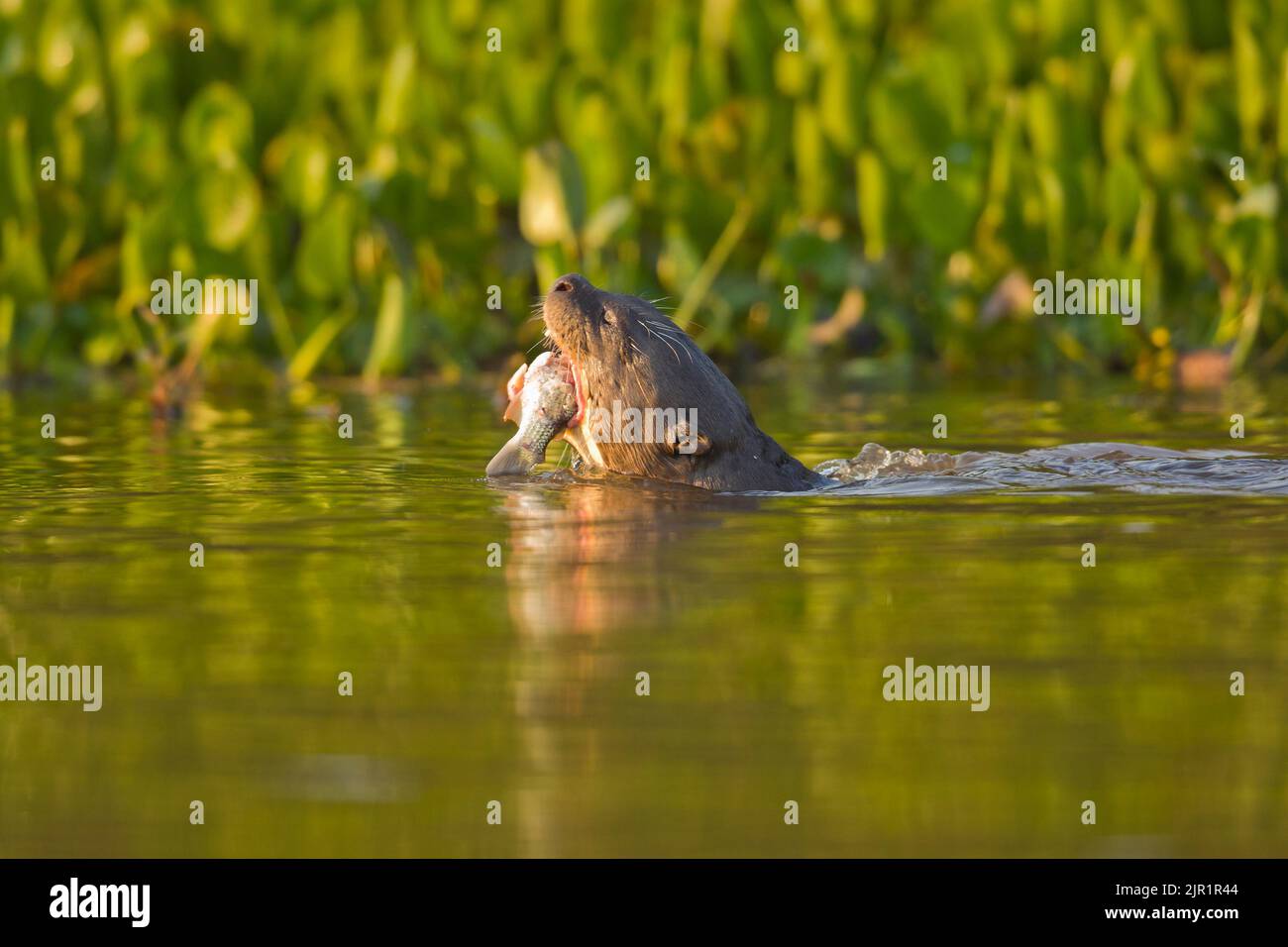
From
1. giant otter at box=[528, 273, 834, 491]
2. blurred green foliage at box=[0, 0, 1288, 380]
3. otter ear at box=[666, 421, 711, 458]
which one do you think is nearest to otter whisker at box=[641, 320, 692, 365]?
giant otter at box=[528, 273, 834, 491]

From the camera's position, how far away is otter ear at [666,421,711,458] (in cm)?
914

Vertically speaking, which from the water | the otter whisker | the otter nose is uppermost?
the otter nose

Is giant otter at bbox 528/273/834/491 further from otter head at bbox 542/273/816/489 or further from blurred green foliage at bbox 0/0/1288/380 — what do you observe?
blurred green foliage at bbox 0/0/1288/380

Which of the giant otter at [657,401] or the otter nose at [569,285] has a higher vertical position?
the otter nose at [569,285]

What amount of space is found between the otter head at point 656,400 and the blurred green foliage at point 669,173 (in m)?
5.24

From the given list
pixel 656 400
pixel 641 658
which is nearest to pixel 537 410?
pixel 656 400

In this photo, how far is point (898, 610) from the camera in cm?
618

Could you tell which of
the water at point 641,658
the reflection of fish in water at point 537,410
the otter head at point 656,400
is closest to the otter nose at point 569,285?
the otter head at point 656,400

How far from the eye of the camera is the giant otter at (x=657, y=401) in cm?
915

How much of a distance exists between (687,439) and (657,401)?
7.5 inches

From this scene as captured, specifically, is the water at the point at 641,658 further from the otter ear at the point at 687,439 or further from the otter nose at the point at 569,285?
the otter nose at the point at 569,285

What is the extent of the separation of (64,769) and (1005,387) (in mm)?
10477

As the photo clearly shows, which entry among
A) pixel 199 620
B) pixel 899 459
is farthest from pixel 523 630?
pixel 899 459
